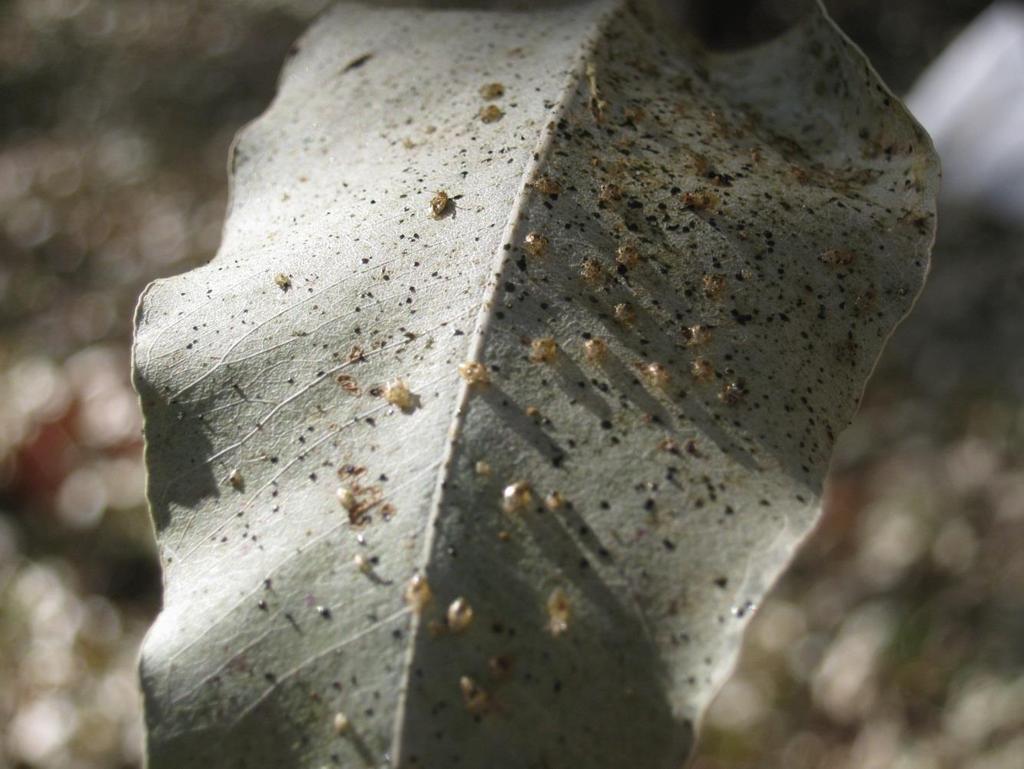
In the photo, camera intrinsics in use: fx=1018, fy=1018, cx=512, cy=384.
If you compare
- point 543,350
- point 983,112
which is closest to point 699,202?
point 543,350

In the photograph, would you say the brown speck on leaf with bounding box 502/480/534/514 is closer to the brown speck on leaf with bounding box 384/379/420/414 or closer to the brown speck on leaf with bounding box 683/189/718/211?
the brown speck on leaf with bounding box 384/379/420/414

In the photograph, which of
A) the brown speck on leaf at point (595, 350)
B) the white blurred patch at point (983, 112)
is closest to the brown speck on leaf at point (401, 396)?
the brown speck on leaf at point (595, 350)

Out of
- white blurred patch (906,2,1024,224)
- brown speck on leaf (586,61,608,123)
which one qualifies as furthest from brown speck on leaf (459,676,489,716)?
white blurred patch (906,2,1024,224)

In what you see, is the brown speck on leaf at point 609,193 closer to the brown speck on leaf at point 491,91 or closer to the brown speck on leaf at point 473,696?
the brown speck on leaf at point 491,91

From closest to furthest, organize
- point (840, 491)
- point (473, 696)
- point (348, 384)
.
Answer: point (473, 696), point (348, 384), point (840, 491)

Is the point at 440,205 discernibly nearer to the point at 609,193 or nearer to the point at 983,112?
the point at 609,193

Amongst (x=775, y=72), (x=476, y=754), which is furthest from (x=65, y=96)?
(x=476, y=754)
